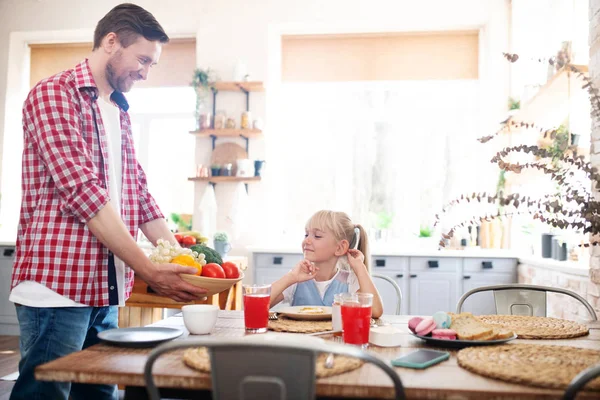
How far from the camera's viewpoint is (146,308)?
3309mm

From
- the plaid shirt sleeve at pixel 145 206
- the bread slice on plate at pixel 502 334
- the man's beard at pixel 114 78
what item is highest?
the man's beard at pixel 114 78

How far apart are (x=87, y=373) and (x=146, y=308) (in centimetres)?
237

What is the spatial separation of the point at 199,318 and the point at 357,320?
15.4 inches

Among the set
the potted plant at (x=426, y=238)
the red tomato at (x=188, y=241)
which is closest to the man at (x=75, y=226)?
the red tomato at (x=188, y=241)

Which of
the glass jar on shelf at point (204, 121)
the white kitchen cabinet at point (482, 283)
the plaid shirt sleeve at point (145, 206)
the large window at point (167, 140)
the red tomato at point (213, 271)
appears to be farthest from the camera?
the large window at point (167, 140)

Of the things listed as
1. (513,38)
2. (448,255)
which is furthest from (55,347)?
(513,38)

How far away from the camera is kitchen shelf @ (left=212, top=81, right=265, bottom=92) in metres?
4.50

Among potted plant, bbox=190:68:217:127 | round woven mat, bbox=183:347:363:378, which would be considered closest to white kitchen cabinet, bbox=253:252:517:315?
potted plant, bbox=190:68:217:127

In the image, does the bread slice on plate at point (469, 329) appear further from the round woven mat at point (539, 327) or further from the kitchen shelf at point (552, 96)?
the kitchen shelf at point (552, 96)

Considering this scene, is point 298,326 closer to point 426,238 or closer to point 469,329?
point 469,329

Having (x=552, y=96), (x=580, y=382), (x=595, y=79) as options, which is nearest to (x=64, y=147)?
(x=580, y=382)

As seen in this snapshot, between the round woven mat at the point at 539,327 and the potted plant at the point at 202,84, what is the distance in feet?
11.2

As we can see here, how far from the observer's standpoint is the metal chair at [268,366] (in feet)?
2.78

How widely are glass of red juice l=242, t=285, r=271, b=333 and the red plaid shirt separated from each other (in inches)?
14.6
